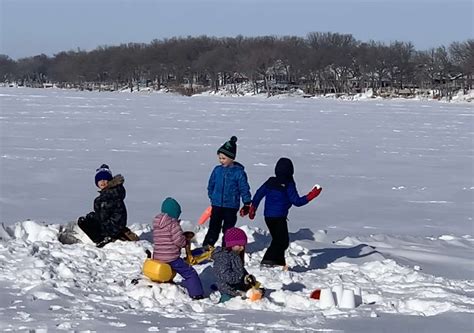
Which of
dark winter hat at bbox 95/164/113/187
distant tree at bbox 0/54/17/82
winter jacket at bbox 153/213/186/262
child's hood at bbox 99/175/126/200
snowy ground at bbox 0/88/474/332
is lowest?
snowy ground at bbox 0/88/474/332

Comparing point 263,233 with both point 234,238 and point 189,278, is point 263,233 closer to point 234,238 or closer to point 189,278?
point 234,238

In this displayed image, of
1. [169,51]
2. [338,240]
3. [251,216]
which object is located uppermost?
[169,51]

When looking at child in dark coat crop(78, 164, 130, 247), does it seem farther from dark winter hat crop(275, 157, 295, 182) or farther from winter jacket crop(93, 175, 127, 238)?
dark winter hat crop(275, 157, 295, 182)

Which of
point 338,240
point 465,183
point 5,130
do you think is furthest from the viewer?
point 5,130

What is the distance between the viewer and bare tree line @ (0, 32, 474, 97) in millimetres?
91938

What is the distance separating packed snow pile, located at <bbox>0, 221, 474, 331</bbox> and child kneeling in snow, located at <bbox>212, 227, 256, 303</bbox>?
14cm

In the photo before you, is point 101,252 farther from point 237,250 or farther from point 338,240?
point 338,240

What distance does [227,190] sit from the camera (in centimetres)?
833

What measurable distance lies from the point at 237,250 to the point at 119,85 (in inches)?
4459

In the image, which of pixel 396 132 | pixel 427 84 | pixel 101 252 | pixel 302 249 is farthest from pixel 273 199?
pixel 427 84

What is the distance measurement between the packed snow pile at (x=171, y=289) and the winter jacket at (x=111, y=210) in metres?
0.22

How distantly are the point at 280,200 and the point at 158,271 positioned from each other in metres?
1.97

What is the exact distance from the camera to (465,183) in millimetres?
16641

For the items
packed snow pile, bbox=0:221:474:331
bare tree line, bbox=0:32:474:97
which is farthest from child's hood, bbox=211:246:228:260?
bare tree line, bbox=0:32:474:97
